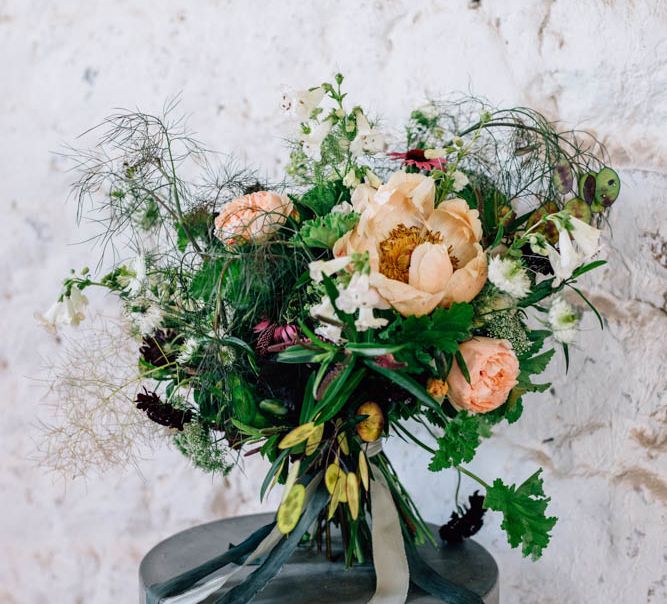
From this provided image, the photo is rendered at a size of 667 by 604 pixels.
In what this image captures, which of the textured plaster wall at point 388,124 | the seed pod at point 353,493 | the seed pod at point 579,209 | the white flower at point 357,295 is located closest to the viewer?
the white flower at point 357,295

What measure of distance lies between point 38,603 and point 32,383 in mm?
414

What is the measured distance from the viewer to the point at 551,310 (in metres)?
0.76

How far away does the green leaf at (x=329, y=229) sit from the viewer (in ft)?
2.53

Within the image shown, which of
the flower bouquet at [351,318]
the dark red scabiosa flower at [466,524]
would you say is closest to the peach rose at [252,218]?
the flower bouquet at [351,318]

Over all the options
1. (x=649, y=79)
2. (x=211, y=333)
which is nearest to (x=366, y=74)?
(x=649, y=79)

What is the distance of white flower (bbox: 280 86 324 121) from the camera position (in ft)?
2.92

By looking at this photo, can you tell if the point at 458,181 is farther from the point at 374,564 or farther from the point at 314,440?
the point at 374,564

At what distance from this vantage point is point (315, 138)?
2.91 feet

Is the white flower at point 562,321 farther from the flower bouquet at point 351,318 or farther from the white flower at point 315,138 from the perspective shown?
the white flower at point 315,138

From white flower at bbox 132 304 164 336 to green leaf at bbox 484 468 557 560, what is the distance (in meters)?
0.42

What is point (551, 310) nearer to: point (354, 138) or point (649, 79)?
point (354, 138)

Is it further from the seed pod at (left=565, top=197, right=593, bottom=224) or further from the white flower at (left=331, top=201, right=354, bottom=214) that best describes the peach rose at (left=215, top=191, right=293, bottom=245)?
the seed pod at (left=565, top=197, right=593, bottom=224)

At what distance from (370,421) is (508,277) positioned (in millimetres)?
216

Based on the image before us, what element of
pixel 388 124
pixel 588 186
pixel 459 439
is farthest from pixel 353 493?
pixel 388 124
